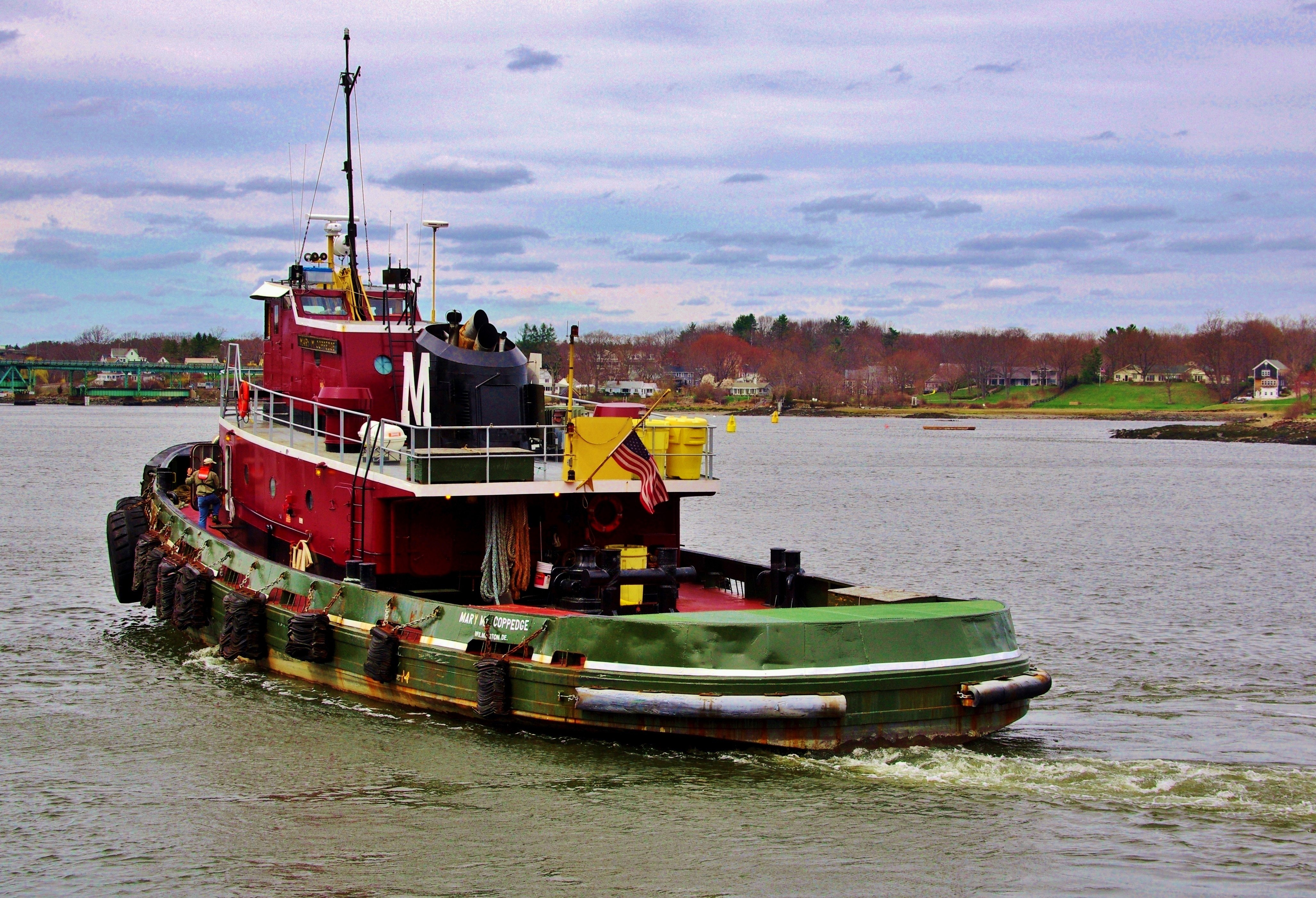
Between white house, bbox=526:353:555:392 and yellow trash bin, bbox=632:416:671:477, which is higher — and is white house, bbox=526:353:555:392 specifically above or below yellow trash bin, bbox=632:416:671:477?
above

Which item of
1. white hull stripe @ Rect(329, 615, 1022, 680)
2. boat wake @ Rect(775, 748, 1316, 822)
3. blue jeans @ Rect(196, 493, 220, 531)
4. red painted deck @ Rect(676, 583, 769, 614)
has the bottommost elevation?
boat wake @ Rect(775, 748, 1316, 822)

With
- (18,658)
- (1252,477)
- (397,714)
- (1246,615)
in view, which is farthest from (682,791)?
(1252,477)

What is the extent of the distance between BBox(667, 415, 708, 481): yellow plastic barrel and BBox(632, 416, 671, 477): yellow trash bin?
0.03 meters

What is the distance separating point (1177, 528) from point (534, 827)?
32.2 m

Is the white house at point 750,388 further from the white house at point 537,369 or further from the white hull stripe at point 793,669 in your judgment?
the white hull stripe at point 793,669

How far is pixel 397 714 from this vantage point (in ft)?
45.3

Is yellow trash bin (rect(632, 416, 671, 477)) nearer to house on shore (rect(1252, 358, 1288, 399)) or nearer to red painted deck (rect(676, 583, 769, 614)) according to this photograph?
red painted deck (rect(676, 583, 769, 614))

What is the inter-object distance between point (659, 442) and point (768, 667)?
4.47 metres

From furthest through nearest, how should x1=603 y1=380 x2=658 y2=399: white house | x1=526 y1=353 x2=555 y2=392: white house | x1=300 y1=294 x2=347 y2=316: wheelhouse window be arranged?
x1=603 y1=380 x2=658 y2=399: white house, x1=300 y1=294 x2=347 y2=316: wheelhouse window, x1=526 y1=353 x2=555 y2=392: white house

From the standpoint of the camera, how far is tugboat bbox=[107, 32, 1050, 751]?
11.7 m

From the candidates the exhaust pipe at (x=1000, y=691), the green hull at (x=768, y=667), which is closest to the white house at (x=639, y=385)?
the green hull at (x=768, y=667)

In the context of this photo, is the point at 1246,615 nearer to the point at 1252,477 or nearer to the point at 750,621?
the point at 750,621

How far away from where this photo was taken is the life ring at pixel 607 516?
15586mm

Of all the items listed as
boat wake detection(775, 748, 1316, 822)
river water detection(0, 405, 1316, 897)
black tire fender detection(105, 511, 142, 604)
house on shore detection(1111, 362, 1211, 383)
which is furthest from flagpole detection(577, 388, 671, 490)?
house on shore detection(1111, 362, 1211, 383)
